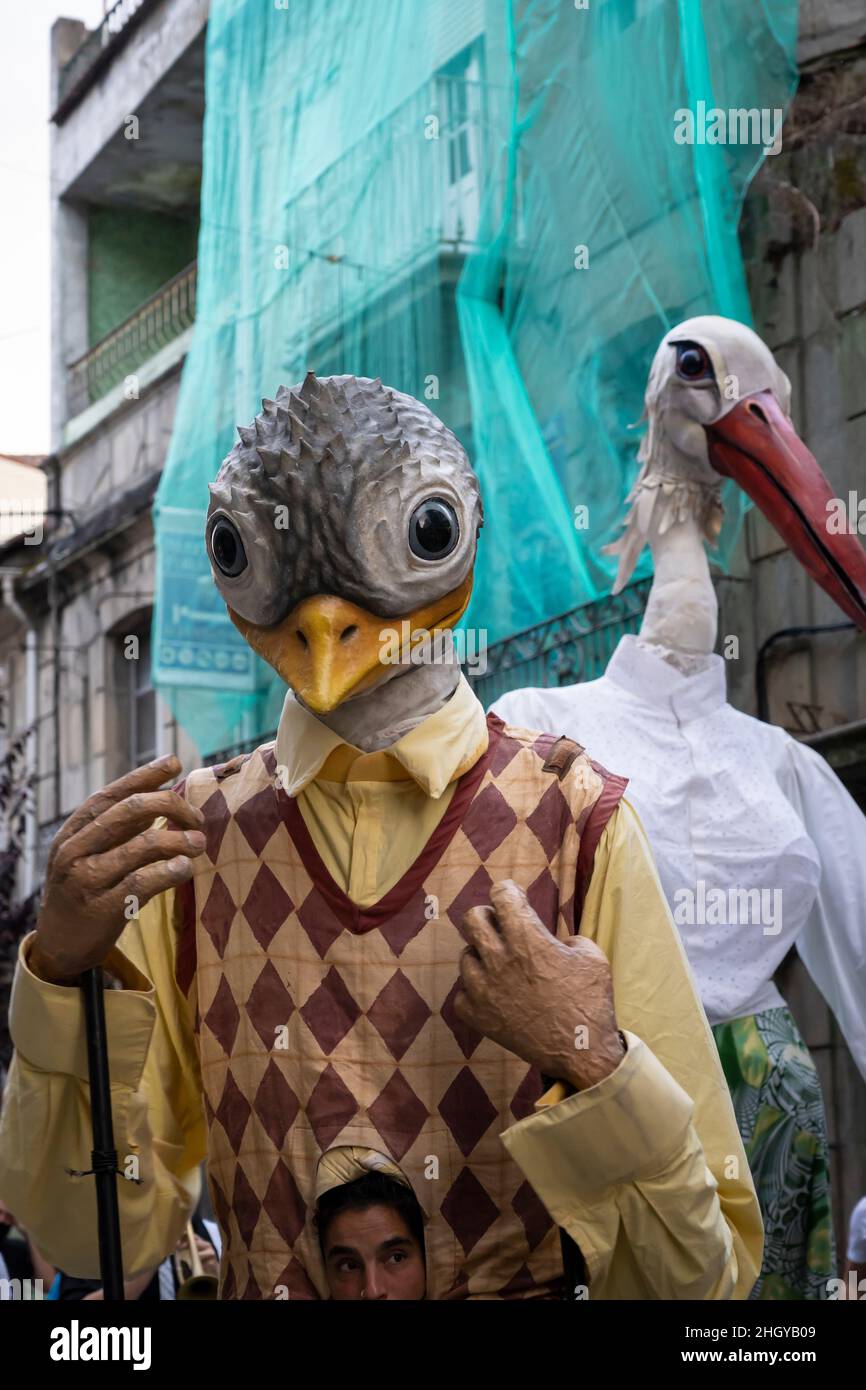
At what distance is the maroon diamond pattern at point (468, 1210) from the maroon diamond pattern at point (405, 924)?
263 mm

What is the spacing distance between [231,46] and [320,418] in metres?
7.47

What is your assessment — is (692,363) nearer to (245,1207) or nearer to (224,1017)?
(224,1017)

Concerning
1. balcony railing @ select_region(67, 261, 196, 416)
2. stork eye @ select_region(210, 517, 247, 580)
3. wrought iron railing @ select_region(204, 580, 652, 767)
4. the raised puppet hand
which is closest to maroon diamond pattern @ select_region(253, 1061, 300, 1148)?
the raised puppet hand

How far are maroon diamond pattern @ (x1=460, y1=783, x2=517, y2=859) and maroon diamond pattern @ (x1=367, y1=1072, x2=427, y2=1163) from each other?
0.28 m

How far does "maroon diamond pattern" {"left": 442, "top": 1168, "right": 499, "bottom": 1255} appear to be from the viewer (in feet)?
7.58

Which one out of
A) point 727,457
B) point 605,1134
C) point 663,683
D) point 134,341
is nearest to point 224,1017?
point 605,1134

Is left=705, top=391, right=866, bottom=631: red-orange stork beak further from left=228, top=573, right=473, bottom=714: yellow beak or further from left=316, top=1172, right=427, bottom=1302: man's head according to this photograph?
left=316, top=1172, right=427, bottom=1302: man's head

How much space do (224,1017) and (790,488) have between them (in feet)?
7.17

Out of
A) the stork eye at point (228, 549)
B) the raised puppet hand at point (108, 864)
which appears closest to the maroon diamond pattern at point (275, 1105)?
the raised puppet hand at point (108, 864)

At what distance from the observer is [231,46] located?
935cm

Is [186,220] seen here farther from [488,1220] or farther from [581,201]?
[488,1220]

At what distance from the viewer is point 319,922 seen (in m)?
2.41
